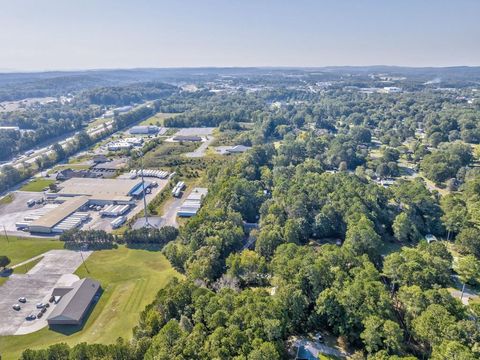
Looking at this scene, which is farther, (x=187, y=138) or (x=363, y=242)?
(x=187, y=138)

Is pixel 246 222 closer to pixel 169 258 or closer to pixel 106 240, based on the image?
pixel 169 258

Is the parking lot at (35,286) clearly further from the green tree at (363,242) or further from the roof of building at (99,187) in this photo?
the green tree at (363,242)

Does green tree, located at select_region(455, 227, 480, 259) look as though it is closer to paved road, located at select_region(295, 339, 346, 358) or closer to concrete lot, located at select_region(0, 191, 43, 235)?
paved road, located at select_region(295, 339, 346, 358)

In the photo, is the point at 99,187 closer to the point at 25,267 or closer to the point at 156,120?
the point at 25,267

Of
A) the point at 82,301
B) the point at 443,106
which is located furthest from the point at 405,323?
the point at 443,106

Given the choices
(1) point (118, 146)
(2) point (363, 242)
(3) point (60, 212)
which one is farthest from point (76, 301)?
(1) point (118, 146)

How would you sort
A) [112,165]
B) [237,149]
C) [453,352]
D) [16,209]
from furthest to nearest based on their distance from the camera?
[237,149] → [112,165] → [16,209] → [453,352]
